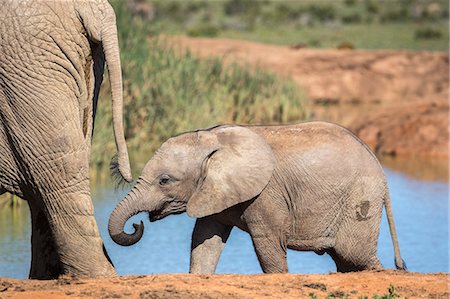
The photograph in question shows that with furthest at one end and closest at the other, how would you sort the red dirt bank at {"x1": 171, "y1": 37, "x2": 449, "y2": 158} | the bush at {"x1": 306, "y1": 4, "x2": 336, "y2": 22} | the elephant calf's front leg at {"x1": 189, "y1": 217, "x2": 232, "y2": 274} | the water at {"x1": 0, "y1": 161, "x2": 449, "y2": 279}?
the bush at {"x1": 306, "y1": 4, "x2": 336, "y2": 22}
the red dirt bank at {"x1": 171, "y1": 37, "x2": 449, "y2": 158}
the water at {"x1": 0, "y1": 161, "x2": 449, "y2": 279}
the elephant calf's front leg at {"x1": 189, "y1": 217, "x2": 232, "y2": 274}

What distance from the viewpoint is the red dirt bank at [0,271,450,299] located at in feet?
23.7

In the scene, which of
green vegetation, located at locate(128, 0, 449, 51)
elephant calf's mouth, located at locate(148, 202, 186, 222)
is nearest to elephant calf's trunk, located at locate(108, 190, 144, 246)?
elephant calf's mouth, located at locate(148, 202, 186, 222)

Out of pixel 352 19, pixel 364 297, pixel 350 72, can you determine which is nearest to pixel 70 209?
pixel 364 297

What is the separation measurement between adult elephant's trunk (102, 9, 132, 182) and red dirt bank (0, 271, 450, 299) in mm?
703

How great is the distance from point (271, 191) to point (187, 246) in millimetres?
3062

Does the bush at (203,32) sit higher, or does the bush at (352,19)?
the bush at (352,19)

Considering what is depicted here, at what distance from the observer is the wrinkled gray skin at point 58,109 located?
25.0 ft

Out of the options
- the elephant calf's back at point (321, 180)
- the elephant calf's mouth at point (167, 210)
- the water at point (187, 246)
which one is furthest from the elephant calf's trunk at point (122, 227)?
the water at point (187, 246)

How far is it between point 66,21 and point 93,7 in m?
0.18

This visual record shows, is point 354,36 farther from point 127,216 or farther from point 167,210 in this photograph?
point 127,216

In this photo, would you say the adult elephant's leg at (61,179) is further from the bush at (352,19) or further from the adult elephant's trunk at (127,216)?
the bush at (352,19)

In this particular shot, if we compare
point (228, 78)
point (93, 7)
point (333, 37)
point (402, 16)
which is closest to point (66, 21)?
point (93, 7)

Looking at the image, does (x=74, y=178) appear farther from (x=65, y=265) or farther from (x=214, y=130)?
(x=214, y=130)

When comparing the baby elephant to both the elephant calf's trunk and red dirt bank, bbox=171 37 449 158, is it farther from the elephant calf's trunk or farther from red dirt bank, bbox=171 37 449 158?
red dirt bank, bbox=171 37 449 158
